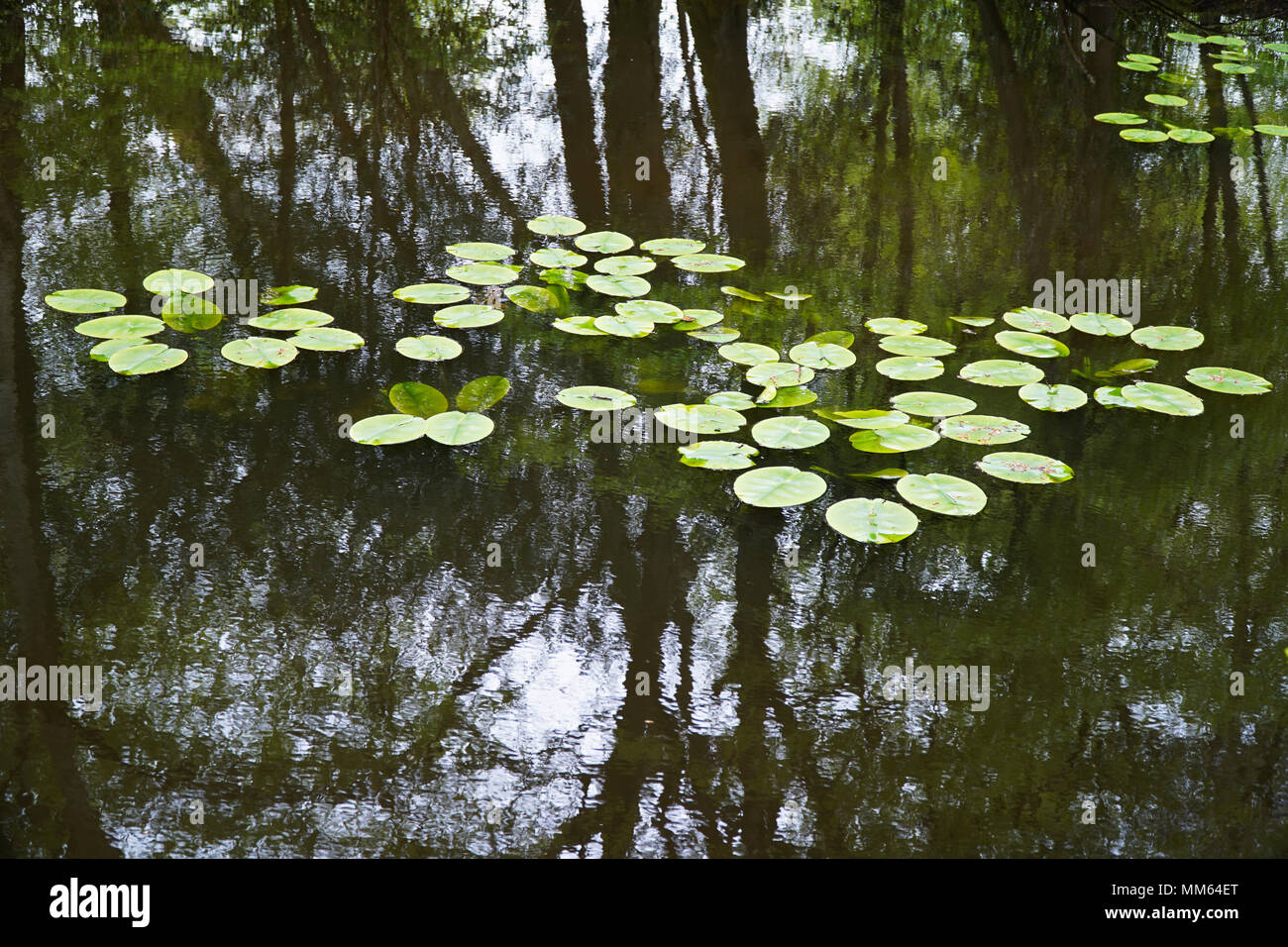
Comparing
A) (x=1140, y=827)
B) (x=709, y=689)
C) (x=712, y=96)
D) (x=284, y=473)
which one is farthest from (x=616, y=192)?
(x=1140, y=827)

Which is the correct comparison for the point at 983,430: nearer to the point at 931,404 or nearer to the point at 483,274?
the point at 931,404

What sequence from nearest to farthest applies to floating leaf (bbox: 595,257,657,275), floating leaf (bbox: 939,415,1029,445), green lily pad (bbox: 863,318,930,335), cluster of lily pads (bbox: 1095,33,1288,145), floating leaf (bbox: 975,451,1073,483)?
floating leaf (bbox: 975,451,1073,483), floating leaf (bbox: 939,415,1029,445), green lily pad (bbox: 863,318,930,335), floating leaf (bbox: 595,257,657,275), cluster of lily pads (bbox: 1095,33,1288,145)

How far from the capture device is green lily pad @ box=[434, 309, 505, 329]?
2992 millimetres

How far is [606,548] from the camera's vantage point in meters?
2.18

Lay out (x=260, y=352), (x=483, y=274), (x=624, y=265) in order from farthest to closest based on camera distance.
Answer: (x=624, y=265), (x=483, y=274), (x=260, y=352)

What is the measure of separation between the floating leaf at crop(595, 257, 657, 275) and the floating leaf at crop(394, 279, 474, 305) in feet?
1.57

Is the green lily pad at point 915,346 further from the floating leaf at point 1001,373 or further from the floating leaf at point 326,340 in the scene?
the floating leaf at point 326,340

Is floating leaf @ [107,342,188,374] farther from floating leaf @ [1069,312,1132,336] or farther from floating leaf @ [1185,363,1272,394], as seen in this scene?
floating leaf @ [1185,363,1272,394]

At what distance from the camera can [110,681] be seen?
178cm

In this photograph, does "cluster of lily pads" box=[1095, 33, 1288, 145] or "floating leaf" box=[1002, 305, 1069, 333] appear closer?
"floating leaf" box=[1002, 305, 1069, 333]

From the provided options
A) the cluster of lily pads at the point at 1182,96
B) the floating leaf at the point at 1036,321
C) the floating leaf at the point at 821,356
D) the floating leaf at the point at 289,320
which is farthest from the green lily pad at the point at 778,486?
the cluster of lily pads at the point at 1182,96

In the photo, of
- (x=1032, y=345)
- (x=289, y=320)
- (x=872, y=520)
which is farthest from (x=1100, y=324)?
(x=289, y=320)

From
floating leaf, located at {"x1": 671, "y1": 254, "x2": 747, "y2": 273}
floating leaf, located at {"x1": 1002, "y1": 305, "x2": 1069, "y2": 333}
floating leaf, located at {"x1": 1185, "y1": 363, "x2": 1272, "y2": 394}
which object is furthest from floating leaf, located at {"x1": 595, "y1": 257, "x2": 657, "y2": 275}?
floating leaf, located at {"x1": 1185, "y1": 363, "x2": 1272, "y2": 394}

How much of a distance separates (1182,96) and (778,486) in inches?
171
